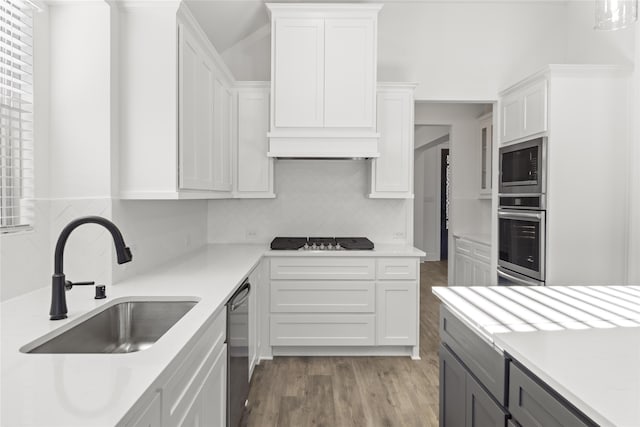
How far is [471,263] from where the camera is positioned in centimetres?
479

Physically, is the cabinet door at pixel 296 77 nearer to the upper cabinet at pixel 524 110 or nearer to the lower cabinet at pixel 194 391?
the upper cabinet at pixel 524 110

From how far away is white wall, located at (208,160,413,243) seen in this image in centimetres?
394

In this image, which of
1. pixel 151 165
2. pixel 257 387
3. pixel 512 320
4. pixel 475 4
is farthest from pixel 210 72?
pixel 475 4

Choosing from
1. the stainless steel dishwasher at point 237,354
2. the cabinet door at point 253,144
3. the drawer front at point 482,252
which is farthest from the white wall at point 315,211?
the stainless steel dishwasher at point 237,354

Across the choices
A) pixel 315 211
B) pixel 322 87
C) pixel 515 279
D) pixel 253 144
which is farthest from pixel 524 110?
pixel 253 144

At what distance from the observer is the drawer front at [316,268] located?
3346mm

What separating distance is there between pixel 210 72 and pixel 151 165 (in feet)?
3.26

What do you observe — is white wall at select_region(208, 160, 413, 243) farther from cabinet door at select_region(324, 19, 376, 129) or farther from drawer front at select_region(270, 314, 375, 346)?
drawer front at select_region(270, 314, 375, 346)

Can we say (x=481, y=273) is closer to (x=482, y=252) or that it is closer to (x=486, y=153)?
(x=482, y=252)

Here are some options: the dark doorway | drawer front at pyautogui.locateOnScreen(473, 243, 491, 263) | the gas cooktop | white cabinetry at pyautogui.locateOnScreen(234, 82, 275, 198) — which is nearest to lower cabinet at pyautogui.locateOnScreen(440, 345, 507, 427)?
the gas cooktop

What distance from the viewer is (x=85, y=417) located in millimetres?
828

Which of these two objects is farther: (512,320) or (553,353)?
(512,320)

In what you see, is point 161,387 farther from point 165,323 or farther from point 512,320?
point 512,320

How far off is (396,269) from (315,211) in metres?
1.02
